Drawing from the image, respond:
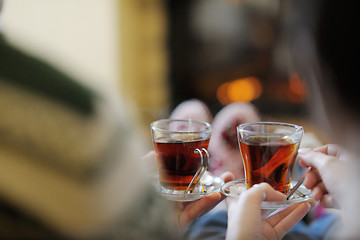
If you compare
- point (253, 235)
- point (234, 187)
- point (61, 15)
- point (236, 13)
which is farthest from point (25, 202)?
point (236, 13)

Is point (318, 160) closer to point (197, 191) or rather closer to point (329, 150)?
point (329, 150)

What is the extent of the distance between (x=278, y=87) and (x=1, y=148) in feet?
10.6

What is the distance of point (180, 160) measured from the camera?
0.70 meters

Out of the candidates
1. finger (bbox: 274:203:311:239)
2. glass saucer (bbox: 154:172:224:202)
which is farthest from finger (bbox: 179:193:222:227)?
finger (bbox: 274:203:311:239)

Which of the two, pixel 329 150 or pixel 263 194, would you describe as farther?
pixel 329 150

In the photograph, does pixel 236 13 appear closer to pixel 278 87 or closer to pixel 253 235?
pixel 278 87

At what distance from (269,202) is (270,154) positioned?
85mm

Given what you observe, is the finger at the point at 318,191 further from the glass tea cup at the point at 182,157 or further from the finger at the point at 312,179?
the glass tea cup at the point at 182,157

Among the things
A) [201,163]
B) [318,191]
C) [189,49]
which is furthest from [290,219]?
[189,49]

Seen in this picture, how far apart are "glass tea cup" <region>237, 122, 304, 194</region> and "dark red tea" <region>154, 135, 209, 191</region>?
0.31 feet

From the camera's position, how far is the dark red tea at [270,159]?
62 cm

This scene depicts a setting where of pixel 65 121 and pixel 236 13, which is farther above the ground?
pixel 236 13

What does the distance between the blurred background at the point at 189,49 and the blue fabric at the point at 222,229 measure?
226 cm

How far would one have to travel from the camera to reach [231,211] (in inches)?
22.2
